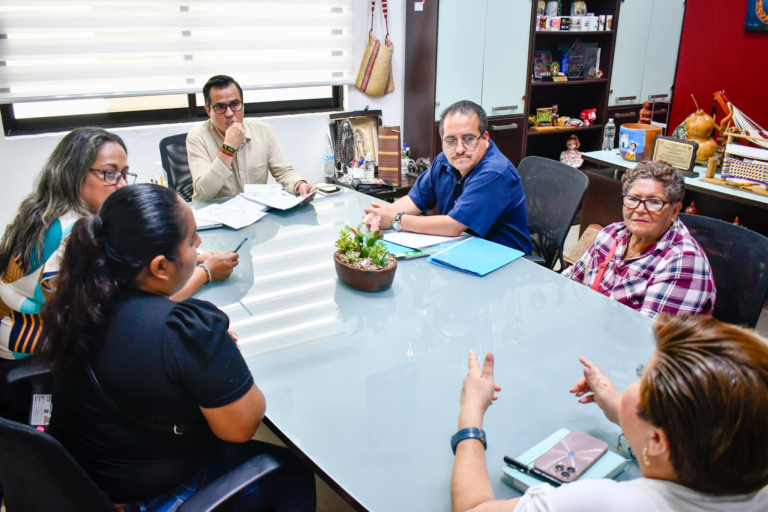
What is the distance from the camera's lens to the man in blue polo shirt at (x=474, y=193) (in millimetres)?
2326

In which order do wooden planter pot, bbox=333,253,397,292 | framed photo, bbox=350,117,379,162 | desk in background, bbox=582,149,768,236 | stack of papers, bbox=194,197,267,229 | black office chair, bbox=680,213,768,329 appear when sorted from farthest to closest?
framed photo, bbox=350,117,379,162 < desk in background, bbox=582,149,768,236 < stack of papers, bbox=194,197,267,229 < wooden planter pot, bbox=333,253,397,292 < black office chair, bbox=680,213,768,329

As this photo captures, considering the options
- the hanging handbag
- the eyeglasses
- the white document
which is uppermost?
the hanging handbag

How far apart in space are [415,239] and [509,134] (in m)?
2.38

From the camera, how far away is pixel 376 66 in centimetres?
385

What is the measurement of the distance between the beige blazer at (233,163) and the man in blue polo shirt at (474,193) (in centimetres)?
81

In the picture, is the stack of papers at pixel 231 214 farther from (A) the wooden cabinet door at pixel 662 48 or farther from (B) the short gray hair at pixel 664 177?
(A) the wooden cabinet door at pixel 662 48

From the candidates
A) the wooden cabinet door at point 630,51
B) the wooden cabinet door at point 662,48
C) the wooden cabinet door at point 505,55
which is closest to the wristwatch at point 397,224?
the wooden cabinet door at point 505,55

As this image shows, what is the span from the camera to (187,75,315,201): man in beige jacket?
281 centimetres

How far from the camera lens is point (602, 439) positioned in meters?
1.17

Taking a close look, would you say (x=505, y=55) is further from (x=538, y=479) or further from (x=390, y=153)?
(x=538, y=479)

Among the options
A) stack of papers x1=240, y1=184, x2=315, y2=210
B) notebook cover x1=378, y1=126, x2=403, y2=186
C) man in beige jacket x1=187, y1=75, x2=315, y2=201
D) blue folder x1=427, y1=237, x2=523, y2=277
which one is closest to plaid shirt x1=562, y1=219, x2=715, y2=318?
blue folder x1=427, y1=237, x2=523, y2=277

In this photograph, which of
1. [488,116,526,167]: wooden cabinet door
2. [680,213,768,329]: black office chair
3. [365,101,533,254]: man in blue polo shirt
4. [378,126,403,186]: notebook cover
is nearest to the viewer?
[680,213,768,329]: black office chair

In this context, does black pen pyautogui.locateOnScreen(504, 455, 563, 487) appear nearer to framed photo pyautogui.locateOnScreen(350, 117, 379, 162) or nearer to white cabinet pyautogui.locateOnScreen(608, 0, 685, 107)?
framed photo pyautogui.locateOnScreen(350, 117, 379, 162)

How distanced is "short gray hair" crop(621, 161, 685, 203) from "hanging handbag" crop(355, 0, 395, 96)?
2263 mm
